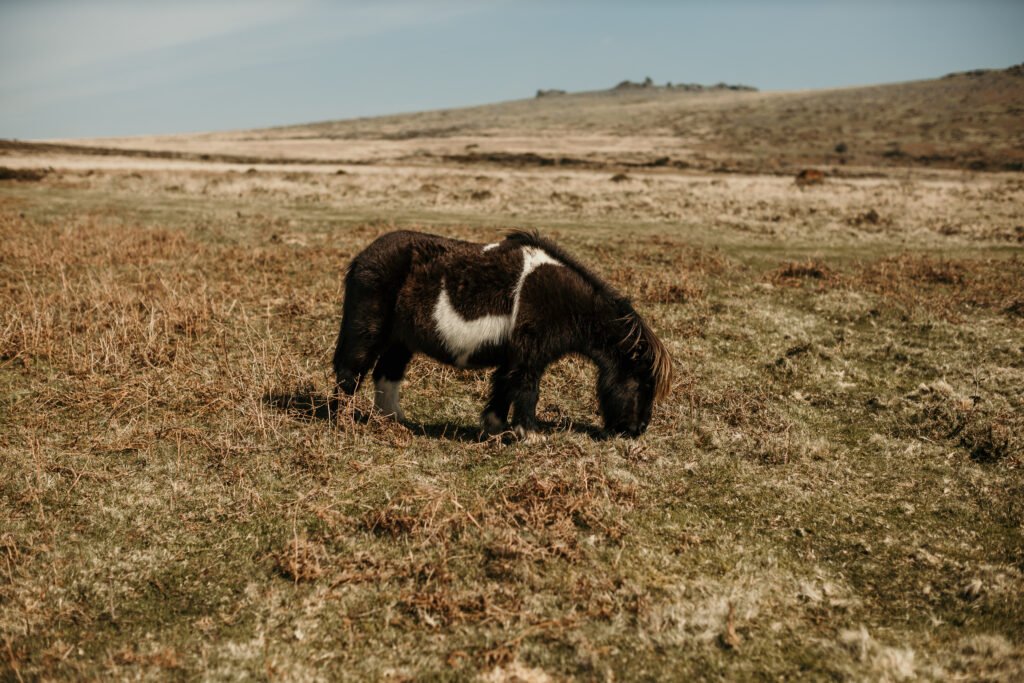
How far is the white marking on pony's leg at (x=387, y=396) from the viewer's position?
7770 mm

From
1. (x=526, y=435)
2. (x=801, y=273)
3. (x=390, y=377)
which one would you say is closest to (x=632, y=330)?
(x=526, y=435)

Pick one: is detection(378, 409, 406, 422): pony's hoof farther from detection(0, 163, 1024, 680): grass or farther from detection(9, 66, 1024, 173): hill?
detection(9, 66, 1024, 173): hill

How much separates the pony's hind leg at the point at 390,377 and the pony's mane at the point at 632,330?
6.41 feet

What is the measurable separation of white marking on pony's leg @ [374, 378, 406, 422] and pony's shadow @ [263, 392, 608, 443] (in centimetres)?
20

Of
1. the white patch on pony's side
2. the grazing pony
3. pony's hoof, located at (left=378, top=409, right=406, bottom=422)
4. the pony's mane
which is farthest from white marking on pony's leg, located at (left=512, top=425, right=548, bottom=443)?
pony's hoof, located at (left=378, top=409, right=406, bottom=422)

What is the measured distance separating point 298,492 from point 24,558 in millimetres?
2155

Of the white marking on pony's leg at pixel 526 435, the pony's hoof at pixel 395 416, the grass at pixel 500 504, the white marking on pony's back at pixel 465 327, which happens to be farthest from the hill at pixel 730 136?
the white marking on pony's back at pixel 465 327

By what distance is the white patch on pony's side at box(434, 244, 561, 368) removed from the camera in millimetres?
6812

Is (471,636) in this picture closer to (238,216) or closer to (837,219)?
(238,216)

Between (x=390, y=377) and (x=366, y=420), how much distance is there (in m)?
0.62

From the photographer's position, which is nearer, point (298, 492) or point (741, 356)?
point (298, 492)

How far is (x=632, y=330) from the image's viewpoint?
6.93m

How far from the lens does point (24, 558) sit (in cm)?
512

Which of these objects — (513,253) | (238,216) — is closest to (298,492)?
(513,253)
